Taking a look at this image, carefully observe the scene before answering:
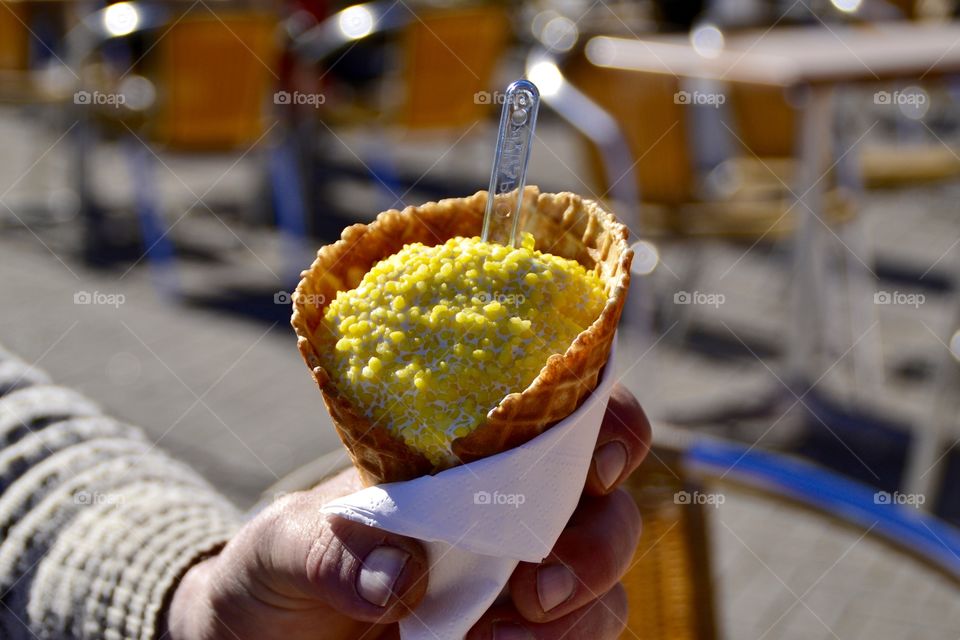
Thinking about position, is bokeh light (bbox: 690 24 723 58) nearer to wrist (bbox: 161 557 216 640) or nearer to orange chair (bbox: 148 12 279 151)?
orange chair (bbox: 148 12 279 151)

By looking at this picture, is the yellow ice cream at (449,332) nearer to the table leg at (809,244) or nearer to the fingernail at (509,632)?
the fingernail at (509,632)

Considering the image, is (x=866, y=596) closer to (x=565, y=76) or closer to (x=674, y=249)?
(x=565, y=76)

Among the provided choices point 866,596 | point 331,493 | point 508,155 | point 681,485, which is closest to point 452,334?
point 508,155

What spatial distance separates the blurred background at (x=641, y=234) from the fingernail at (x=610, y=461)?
557 mm

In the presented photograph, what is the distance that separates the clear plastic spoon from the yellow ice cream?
3 centimetres

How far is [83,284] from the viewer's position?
217 inches

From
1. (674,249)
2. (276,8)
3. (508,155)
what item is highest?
(276,8)

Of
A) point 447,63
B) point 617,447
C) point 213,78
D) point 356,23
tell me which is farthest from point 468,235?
point 356,23

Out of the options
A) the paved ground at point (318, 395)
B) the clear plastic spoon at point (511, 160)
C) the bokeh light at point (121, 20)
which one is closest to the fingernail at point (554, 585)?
the clear plastic spoon at point (511, 160)

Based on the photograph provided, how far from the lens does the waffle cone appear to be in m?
0.97

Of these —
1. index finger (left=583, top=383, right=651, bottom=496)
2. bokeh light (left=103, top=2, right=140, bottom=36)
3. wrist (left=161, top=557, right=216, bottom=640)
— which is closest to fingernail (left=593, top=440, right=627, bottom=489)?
index finger (left=583, top=383, right=651, bottom=496)

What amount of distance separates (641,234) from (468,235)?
3.06 metres

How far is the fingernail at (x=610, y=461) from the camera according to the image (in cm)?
113

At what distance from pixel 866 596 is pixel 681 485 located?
2000mm
